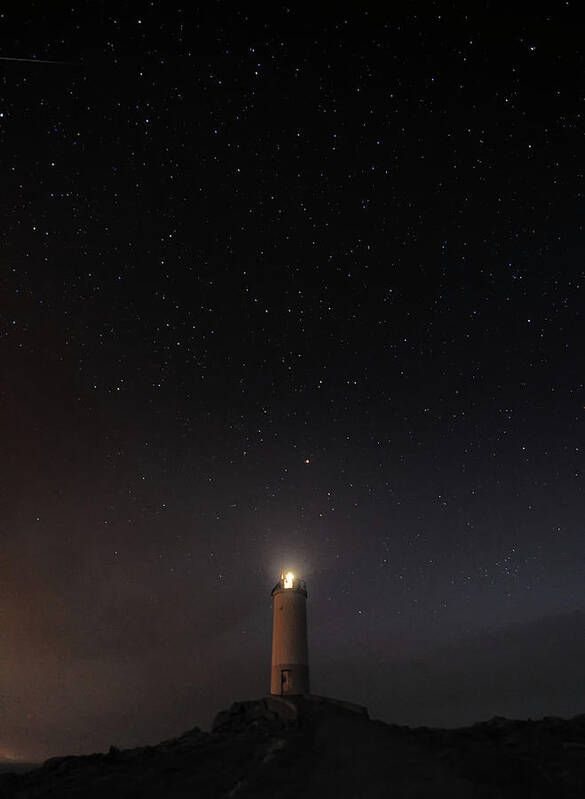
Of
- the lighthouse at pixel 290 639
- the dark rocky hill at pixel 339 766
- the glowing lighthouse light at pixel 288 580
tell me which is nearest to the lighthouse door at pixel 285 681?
the lighthouse at pixel 290 639

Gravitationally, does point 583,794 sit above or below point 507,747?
below

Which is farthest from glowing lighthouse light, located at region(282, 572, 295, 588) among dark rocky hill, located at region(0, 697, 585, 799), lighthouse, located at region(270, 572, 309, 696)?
dark rocky hill, located at region(0, 697, 585, 799)

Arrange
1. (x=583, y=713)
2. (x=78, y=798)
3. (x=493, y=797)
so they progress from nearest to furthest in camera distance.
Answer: (x=493, y=797)
(x=78, y=798)
(x=583, y=713)

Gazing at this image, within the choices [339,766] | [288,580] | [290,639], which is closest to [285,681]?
[290,639]

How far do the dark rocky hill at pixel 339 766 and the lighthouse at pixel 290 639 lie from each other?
43.1ft

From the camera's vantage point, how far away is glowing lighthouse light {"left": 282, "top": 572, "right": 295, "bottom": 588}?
114ft

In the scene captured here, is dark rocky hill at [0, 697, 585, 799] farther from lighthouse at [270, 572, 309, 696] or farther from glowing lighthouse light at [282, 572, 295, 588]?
glowing lighthouse light at [282, 572, 295, 588]

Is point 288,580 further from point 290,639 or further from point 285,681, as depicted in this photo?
point 285,681

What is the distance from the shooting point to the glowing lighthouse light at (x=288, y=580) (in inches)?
Result: 1371

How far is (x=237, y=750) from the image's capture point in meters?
15.7

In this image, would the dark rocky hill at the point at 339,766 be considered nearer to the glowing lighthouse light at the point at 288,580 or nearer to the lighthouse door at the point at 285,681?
the lighthouse door at the point at 285,681

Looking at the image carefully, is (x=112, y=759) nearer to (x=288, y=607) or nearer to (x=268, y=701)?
(x=268, y=701)

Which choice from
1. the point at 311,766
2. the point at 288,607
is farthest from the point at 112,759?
the point at 288,607

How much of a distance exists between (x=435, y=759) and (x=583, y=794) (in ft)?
11.8
